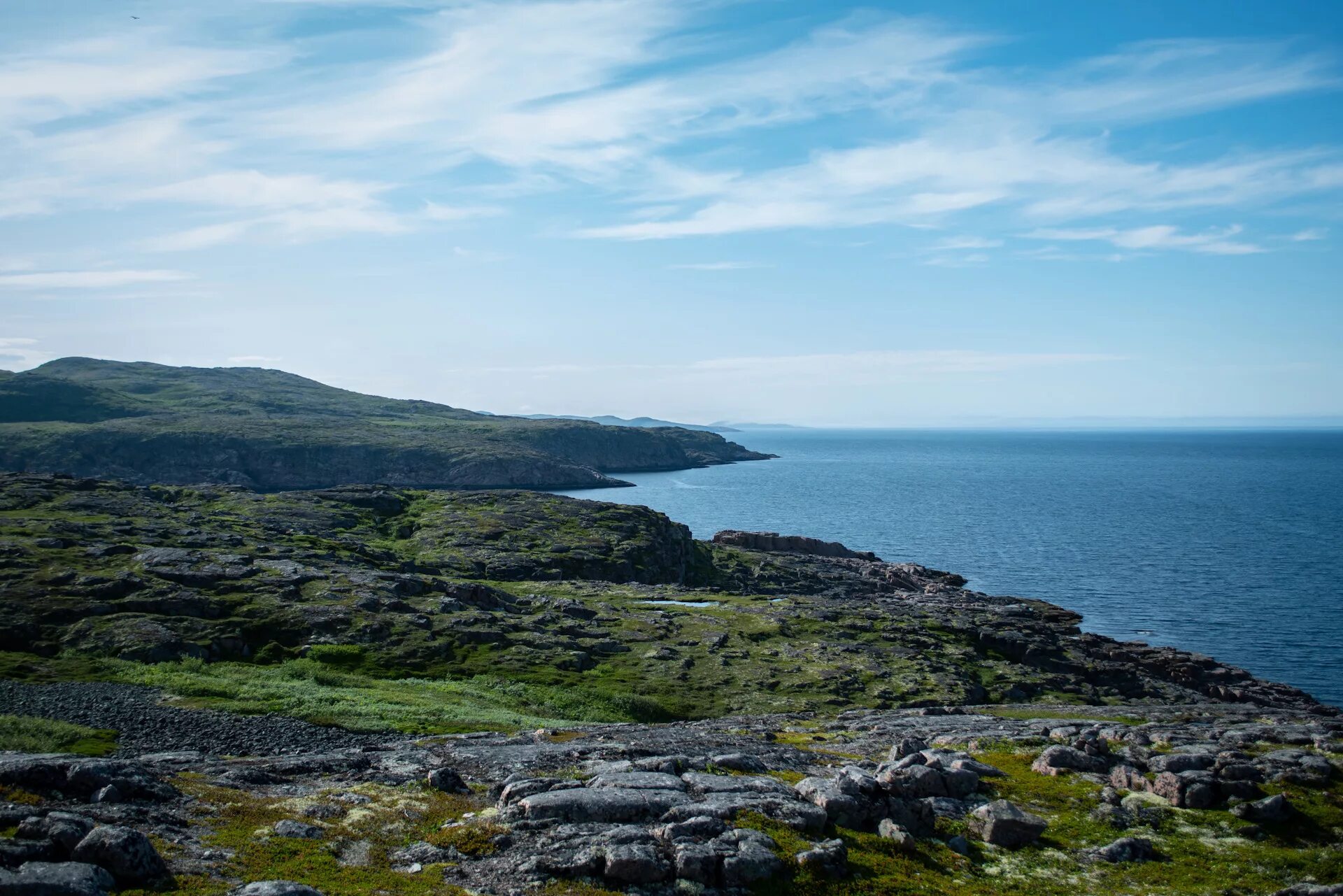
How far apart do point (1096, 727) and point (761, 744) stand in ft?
59.4

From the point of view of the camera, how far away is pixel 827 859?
2158 cm

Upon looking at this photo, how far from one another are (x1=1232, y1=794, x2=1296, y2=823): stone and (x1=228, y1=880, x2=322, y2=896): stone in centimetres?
2797

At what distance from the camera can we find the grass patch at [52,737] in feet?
104

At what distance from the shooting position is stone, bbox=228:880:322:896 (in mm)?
17172

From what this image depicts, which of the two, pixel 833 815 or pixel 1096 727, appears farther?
pixel 1096 727

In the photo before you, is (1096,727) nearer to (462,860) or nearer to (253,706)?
(462,860)

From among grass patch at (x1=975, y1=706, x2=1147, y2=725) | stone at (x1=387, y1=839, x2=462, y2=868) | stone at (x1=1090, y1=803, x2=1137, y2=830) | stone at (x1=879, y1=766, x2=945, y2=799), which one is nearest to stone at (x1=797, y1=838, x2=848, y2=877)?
stone at (x1=879, y1=766, x2=945, y2=799)

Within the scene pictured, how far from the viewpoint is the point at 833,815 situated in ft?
81.9

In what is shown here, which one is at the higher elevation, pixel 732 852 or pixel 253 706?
pixel 732 852

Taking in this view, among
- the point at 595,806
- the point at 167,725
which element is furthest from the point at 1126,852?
the point at 167,725

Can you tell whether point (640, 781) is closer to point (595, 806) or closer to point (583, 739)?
point (595, 806)

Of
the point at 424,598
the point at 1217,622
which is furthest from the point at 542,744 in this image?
the point at 1217,622

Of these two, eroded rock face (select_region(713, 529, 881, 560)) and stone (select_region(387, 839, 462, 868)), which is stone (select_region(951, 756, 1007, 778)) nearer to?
stone (select_region(387, 839, 462, 868))

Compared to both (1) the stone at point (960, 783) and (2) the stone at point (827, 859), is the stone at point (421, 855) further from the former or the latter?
(1) the stone at point (960, 783)
